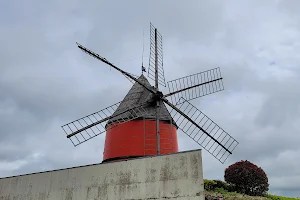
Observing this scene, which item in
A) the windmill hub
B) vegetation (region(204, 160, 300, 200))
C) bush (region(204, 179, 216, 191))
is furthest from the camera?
vegetation (region(204, 160, 300, 200))

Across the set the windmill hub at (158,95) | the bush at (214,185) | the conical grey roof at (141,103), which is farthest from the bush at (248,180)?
the windmill hub at (158,95)

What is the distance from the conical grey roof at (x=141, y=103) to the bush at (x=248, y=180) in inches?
317

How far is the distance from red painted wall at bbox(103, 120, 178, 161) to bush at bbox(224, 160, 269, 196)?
308 inches

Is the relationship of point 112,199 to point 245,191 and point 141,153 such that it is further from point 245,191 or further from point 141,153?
point 245,191

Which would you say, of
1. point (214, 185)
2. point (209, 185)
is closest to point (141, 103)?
point (209, 185)

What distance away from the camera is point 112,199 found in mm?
9641

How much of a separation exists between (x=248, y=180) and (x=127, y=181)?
13.0 m

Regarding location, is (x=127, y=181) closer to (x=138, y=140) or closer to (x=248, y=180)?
(x=138, y=140)

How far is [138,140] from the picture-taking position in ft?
45.3

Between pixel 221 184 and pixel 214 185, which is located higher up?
pixel 221 184

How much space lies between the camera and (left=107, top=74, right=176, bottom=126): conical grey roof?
46.2 feet

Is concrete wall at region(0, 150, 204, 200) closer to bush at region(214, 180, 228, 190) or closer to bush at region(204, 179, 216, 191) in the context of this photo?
bush at region(204, 179, 216, 191)

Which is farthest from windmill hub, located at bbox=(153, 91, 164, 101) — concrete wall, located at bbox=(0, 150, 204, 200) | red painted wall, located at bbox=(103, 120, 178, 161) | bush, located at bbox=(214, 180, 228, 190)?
bush, located at bbox=(214, 180, 228, 190)

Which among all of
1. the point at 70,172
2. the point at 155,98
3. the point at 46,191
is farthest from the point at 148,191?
the point at 155,98
